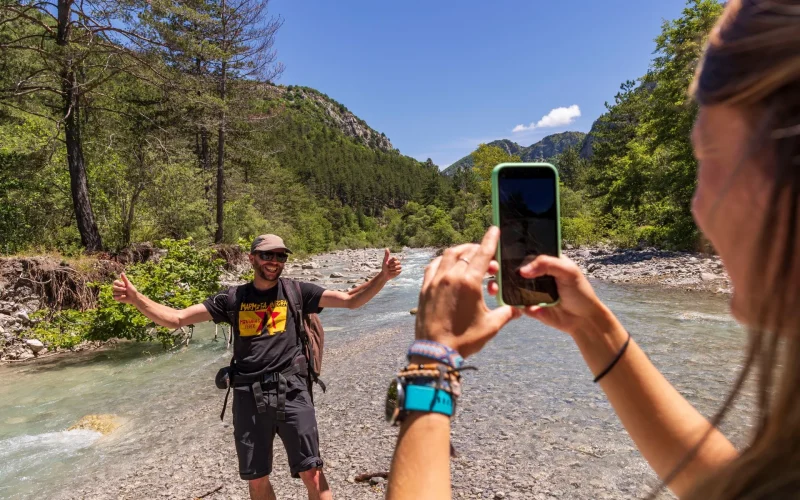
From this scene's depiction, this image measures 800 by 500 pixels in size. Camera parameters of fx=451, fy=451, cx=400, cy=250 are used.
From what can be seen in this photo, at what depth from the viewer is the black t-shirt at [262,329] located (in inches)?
148

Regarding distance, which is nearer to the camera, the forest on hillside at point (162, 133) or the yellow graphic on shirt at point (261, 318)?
the yellow graphic on shirt at point (261, 318)

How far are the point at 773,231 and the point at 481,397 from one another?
633 centimetres

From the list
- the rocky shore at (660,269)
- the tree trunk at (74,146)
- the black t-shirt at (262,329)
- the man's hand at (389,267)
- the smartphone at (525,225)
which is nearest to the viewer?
the smartphone at (525,225)

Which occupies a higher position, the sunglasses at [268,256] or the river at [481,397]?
the sunglasses at [268,256]

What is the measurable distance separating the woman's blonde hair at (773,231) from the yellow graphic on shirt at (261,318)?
354 centimetres

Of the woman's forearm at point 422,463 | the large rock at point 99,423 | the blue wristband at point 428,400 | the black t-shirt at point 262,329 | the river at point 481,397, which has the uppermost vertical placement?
the blue wristband at point 428,400

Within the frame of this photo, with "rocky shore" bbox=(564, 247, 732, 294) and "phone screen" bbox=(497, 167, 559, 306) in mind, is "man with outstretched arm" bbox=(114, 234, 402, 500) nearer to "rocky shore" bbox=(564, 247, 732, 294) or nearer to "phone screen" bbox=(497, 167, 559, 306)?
"phone screen" bbox=(497, 167, 559, 306)

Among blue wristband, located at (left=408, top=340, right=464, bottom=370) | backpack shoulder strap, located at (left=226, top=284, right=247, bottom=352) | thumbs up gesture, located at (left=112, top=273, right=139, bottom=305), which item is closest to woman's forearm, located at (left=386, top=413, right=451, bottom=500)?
blue wristband, located at (left=408, top=340, right=464, bottom=370)

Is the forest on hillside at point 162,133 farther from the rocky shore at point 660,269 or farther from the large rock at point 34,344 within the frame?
the large rock at point 34,344

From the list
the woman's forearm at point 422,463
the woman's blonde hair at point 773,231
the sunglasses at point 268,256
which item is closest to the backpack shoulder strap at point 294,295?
the sunglasses at point 268,256

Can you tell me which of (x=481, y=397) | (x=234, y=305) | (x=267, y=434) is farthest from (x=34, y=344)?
(x=481, y=397)

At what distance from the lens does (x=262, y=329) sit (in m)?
3.84

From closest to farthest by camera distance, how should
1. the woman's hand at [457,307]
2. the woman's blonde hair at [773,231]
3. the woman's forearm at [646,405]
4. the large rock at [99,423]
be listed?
the woman's blonde hair at [773,231], the woman's hand at [457,307], the woman's forearm at [646,405], the large rock at [99,423]

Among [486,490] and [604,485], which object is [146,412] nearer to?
[486,490]
